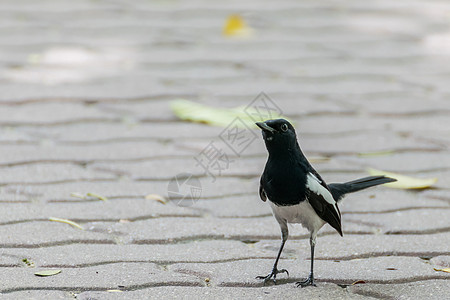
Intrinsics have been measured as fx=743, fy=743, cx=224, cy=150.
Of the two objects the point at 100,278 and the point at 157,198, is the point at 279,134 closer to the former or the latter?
the point at 100,278

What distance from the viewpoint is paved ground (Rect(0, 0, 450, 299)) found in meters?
2.89

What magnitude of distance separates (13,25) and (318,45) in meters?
2.69

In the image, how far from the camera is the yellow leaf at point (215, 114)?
469cm

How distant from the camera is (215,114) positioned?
192 inches

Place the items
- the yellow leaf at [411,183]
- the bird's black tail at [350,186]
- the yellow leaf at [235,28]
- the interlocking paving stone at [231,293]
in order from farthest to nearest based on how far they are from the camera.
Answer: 1. the yellow leaf at [235,28]
2. the yellow leaf at [411,183]
3. the bird's black tail at [350,186]
4. the interlocking paving stone at [231,293]

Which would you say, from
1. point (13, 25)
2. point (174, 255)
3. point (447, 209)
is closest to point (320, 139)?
point (447, 209)

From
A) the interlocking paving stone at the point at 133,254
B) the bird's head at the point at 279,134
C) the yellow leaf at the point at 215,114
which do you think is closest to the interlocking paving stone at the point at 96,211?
the interlocking paving stone at the point at 133,254

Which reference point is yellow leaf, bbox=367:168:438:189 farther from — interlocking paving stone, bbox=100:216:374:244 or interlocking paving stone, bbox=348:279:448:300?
interlocking paving stone, bbox=348:279:448:300

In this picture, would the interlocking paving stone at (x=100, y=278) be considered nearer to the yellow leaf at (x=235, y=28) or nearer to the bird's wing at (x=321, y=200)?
the bird's wing at (x=321, y=200)

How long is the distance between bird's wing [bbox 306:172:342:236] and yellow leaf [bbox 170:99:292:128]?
5.37ft

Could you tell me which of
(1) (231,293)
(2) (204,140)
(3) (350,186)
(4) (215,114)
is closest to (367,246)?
(3) (350,186)

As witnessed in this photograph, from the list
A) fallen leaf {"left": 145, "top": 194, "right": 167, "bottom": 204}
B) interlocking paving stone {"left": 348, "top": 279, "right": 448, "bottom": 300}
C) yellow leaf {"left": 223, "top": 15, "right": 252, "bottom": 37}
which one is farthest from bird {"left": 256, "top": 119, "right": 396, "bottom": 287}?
yellow leaf {"left": 223, "top": 15, "right": 252, "bottom": 37}

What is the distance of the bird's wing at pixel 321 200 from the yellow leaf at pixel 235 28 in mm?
4018

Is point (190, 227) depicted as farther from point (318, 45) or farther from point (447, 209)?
point (318, 45)
